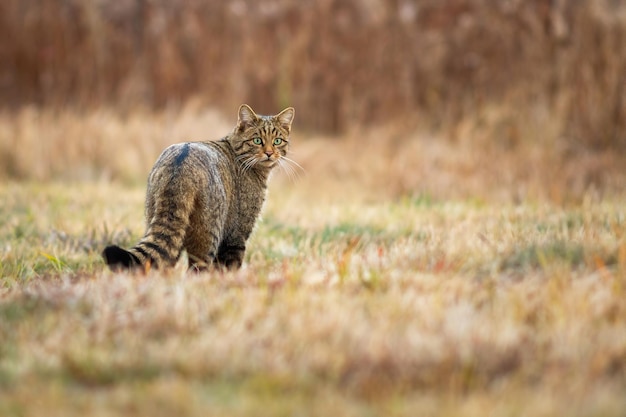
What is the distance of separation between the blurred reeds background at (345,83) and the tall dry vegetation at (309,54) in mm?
25

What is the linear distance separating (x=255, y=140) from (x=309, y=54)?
7.59m

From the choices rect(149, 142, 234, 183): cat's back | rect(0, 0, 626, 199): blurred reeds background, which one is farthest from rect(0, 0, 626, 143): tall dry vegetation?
rect(149, 142, 234, 183): cat's back

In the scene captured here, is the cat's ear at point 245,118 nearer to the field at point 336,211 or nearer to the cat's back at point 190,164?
the cat's back at point 190,164

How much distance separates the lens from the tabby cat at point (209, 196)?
3975 millimetres

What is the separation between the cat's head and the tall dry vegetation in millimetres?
5642

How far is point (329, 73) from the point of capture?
39.8ft

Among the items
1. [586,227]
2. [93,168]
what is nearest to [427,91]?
[93,168]

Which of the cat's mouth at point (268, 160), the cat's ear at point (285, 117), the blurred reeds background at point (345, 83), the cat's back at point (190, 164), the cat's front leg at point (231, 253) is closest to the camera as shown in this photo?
the cat's back at point (190, 164)

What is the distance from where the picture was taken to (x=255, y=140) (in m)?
5.17

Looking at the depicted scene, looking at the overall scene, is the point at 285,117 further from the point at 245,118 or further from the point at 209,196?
the point at 209,196

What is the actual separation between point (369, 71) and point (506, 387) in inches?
390

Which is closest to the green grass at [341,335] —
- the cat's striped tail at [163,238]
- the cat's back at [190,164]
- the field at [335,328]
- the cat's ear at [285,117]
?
the field at [335,328]

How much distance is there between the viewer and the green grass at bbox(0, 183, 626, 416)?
238 centimetres

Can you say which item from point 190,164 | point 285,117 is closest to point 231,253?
point 190,164
